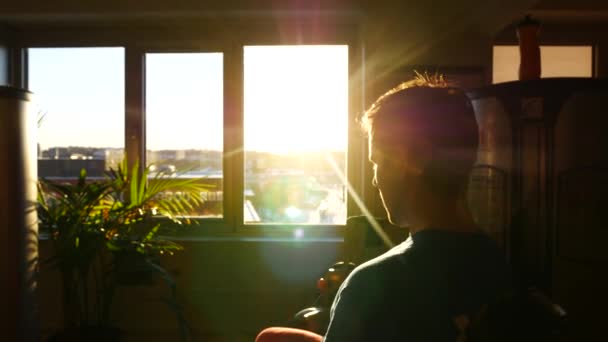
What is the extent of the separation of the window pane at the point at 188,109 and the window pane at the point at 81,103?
220 mm

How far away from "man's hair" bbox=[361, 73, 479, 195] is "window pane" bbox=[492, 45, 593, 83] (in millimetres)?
2706

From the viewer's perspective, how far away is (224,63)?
3.38 m

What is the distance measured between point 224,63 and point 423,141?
8.91ft

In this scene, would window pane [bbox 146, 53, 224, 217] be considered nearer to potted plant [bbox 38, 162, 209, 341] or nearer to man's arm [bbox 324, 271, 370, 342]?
potted plant [bbox 38, 162, 209, 341]

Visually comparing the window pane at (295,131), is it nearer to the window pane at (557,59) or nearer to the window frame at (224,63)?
the window frame at (224,63)

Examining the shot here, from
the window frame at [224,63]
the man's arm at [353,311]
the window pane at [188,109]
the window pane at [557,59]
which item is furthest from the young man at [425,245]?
the window pane at [557,59]

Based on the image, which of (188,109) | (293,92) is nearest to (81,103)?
(188,109)

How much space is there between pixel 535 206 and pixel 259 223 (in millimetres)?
1921

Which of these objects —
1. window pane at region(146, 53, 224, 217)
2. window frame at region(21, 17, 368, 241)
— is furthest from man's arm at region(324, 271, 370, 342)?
window pane at region(146, 53, 224, 217)

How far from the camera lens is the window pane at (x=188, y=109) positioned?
340 cm

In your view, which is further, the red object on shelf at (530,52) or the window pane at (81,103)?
the window pane at (81,103)

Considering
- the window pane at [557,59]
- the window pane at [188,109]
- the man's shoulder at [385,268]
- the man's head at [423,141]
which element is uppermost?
the window pane at [557,59]

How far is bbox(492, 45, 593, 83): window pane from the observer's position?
10.9 ft

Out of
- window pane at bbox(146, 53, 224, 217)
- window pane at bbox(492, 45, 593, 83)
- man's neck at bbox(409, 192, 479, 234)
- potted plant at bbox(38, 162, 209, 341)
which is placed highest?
window pane at bbox(492, 45, 593, 83)
